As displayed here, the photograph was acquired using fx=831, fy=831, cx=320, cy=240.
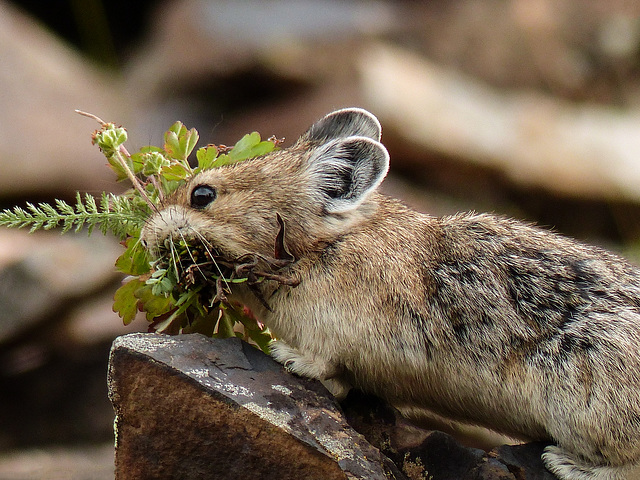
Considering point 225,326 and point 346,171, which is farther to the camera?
point 225,326

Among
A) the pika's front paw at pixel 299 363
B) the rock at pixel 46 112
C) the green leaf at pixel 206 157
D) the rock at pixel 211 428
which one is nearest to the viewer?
the rock at pixel 211 428

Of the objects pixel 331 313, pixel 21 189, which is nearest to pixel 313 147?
pixel 331 313

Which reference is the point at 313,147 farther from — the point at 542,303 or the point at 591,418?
the point at 591,418

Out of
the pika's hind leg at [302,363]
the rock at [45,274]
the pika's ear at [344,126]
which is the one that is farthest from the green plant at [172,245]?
the rock at [45,274]

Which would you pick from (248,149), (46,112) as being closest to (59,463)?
(248,149)

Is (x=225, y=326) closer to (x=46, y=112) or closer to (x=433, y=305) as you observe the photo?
(x=433, y=305)

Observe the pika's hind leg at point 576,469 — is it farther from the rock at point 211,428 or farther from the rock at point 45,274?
the rock at point 45,274

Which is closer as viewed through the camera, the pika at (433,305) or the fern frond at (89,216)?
the pika at (433,305)
